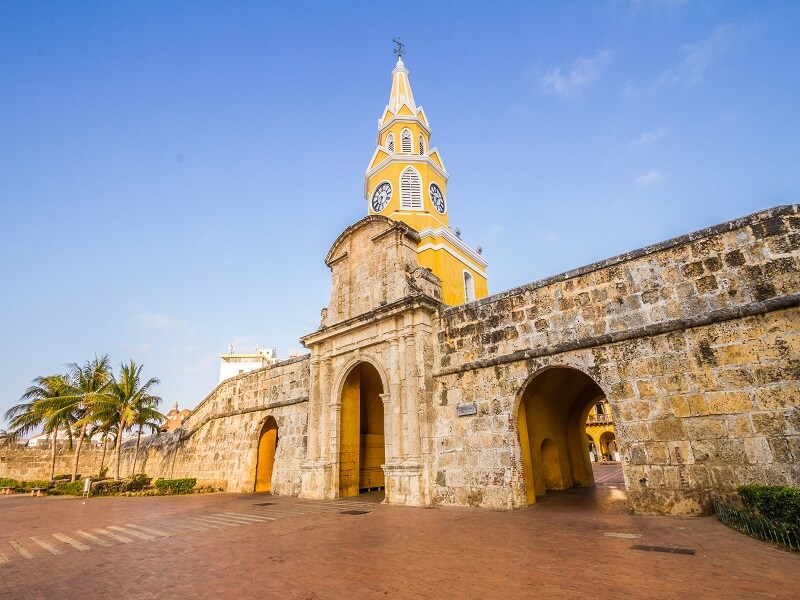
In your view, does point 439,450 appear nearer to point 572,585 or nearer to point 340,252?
point 572,585

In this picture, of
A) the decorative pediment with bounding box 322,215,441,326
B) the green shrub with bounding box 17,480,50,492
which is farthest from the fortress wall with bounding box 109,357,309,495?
the green shrub with bounding box 17,480,50,492

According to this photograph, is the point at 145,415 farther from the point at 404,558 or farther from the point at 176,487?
the point at 404,558

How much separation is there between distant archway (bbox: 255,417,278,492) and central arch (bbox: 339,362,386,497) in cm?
406

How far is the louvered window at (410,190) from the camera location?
17.4 m

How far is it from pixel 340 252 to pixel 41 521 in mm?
11392

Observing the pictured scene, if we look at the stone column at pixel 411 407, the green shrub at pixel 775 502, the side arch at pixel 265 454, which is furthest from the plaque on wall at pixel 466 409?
the side arch at pixel 265 454

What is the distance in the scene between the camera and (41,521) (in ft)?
33.8

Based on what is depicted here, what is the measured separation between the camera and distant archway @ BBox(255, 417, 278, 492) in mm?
17492

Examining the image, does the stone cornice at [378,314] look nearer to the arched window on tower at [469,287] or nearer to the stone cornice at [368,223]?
the stone cornice at [368,223]

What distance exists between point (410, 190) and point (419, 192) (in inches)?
15.8

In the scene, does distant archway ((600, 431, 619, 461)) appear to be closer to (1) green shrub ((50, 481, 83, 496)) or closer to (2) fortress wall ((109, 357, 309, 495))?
(2) fortress wall ((109, 357, 309, 495))

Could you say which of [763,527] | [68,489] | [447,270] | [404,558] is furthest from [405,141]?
[68,489]

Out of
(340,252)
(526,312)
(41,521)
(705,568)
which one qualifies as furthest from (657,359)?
(41,521)

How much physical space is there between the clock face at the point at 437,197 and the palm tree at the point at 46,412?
23910mm
